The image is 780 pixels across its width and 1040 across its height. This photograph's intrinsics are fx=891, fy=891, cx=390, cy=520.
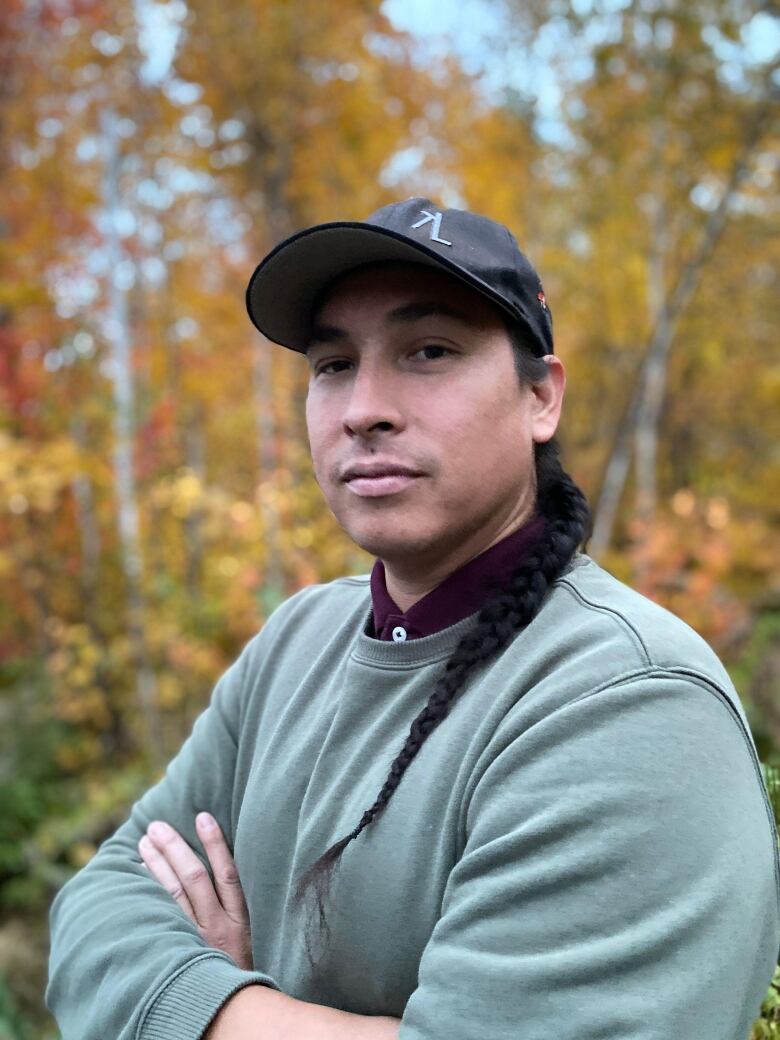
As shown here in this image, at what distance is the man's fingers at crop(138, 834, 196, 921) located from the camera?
179 centimetres

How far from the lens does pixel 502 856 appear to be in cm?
115

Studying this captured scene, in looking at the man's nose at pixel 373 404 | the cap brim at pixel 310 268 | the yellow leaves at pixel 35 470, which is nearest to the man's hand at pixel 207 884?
the man's nose at pixel 373 404

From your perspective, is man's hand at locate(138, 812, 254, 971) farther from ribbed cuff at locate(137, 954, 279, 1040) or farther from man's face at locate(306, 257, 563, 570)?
man's face at locate(306, 257, 563, 570)

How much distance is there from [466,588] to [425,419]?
30 centimetres

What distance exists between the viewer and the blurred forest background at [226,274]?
7.30m

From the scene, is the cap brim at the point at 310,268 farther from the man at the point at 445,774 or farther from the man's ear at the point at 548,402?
the man's ear at the point at 548,402

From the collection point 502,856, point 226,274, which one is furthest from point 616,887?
point 226,274

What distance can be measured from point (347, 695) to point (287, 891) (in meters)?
0.36

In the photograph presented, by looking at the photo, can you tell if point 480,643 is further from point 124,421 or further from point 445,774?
point 124,421

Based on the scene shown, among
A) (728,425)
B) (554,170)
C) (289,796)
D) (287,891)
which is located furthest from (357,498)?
(728,425)

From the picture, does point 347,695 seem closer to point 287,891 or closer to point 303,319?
point 287,891

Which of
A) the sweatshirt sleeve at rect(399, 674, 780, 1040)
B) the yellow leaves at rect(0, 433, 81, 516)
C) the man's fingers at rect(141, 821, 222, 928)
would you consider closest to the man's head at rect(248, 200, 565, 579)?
the sweatshirt sleeve at rect(399, 674, 780, 1040)

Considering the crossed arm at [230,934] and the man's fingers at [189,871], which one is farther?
the man's fingers at [189,871]

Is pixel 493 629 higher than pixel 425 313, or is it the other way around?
pixel 425 313
